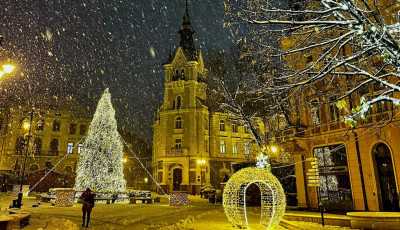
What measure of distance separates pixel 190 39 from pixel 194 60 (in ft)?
19.1

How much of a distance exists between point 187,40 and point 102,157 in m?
28.3

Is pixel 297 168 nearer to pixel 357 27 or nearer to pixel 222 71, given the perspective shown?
pixel 222 71

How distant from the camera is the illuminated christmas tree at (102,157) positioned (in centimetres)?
2345

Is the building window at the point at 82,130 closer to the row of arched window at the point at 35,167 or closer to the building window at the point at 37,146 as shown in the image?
the row of arched window at the point at 35,167

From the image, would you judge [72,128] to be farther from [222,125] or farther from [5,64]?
[5,64]

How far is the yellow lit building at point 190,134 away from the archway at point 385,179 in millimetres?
22579

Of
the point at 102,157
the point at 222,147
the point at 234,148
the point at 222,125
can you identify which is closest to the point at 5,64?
the point at 102,157

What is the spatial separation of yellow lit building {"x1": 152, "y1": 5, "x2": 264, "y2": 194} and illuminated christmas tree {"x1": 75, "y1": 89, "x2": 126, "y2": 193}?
47.0 ft

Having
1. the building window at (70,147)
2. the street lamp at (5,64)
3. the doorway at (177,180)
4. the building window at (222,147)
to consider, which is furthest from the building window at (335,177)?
the building window at (70,147)

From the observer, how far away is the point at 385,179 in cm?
1431

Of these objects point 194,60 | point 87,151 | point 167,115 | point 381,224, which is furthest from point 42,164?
point 381,224

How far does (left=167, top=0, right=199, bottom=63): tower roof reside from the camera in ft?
142

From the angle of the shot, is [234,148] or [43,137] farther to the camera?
[43,137]

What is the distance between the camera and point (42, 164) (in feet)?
149
